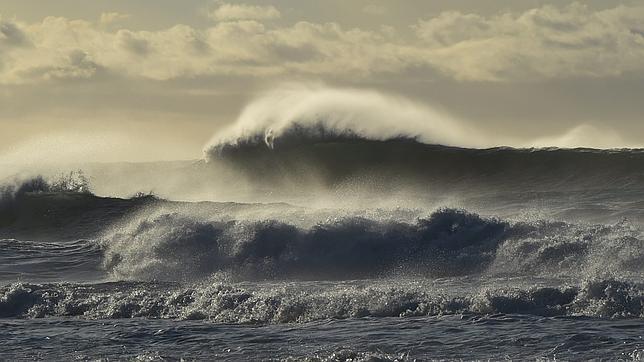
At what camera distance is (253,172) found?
29.8m

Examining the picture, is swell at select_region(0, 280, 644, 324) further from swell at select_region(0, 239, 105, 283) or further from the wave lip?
swell at select_region(0, 239, 105, 283)

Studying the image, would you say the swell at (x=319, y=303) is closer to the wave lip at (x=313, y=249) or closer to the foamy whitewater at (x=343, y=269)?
the foamy whitewater at (x=343, y=269)

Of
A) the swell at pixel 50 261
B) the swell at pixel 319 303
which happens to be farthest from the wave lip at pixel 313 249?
the swell at pixel 319 303

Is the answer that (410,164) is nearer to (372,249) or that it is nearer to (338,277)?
(372,249)

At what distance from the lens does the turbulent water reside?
8758 mm

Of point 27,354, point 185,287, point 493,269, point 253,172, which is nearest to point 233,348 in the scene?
point 27,354

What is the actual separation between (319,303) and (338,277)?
109 inches

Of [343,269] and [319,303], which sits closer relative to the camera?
[319,303]

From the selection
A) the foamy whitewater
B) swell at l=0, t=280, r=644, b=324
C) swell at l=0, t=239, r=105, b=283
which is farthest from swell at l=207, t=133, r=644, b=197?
swell at l=0, t=280, r=644, b=324

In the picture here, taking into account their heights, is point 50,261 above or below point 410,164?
below

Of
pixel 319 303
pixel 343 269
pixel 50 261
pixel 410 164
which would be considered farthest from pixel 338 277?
pixel 410 164

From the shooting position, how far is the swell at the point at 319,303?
31.7 ft

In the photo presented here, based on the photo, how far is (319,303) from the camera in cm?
1027

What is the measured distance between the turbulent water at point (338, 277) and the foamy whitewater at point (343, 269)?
3cm
